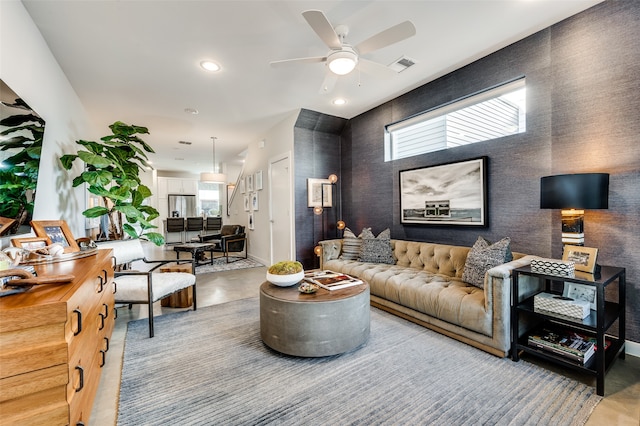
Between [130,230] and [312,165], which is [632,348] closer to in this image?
[312,165]

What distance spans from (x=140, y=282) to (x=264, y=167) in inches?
140

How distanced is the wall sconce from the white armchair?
352 cm

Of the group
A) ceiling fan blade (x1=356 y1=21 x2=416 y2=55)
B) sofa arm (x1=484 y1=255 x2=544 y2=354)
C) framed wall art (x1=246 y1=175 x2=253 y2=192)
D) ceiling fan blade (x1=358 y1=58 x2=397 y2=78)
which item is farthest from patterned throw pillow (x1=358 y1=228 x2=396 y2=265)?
framed wall art (x1=246 y1=175 x2=253 y2=192)

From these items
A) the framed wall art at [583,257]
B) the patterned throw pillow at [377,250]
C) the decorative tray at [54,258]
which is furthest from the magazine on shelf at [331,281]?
the decorative tray at [54,258]

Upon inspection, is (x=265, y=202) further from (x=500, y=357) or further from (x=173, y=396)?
(x=500, y=357)

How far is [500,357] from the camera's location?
212 centimetres

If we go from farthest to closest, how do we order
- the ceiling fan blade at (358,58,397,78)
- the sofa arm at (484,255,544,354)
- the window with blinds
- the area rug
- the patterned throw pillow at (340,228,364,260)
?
the area rug
the patterned throw pillow at (340,228,364,260)
the window with blinds
the ceiling fan blade at (358,58,397,78)
the sofa arm at (484,255,544,354)

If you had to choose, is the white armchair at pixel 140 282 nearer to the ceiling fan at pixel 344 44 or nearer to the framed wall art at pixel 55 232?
the framed wall art at pixel 55 232

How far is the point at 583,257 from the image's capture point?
202cm

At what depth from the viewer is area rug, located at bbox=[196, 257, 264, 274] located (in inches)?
213

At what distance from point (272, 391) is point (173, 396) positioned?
Result: 24.4 inches

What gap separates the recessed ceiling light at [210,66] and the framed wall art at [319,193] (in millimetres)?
2238

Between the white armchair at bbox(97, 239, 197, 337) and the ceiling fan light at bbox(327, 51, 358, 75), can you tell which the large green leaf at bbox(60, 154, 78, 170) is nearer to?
the white armchair at bbox(97, 239, 197, 337)

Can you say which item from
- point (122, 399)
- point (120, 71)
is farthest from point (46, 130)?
point (122, 399)
